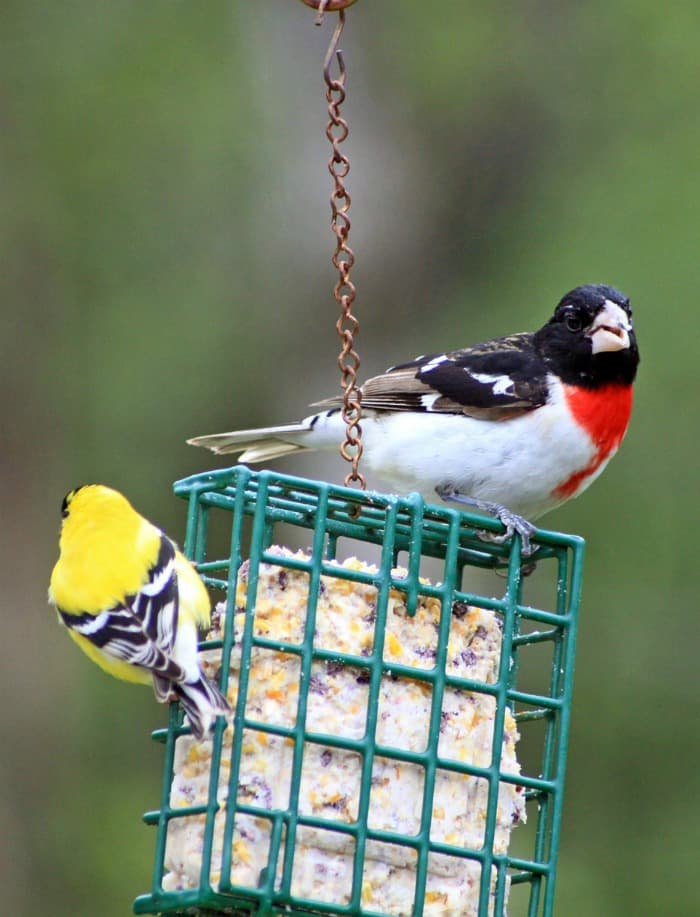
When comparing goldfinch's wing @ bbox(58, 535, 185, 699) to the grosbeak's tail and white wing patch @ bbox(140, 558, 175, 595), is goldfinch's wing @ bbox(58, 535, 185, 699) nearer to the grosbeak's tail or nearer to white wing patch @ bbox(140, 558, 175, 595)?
white wing patch @ bbox(140, 558, 175, 595)

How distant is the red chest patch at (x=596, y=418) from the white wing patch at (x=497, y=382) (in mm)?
218

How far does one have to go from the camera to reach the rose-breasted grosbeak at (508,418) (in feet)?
20.3

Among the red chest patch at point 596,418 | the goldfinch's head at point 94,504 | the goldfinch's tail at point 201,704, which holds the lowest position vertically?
the goldfinch's tail at point 201,704

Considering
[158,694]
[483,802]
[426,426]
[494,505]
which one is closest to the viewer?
[158,694]

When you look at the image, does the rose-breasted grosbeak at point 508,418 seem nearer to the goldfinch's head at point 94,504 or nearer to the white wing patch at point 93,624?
the goldfinch's head at point 94,504

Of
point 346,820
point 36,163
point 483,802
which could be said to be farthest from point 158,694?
point 36,163

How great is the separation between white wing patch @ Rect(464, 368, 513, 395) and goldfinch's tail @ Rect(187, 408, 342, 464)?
0.64 metres

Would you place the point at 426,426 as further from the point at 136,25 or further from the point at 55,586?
the point at 136,25

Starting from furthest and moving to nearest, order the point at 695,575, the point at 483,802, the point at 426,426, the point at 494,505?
the point at 695,575 < the point at 426,426 < the point at 494,505 < the point at 483,802

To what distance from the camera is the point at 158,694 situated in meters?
4.66

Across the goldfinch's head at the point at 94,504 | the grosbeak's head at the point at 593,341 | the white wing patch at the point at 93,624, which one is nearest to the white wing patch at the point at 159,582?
the white wing patch at the point at 93,624

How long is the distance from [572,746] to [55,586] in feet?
20.6

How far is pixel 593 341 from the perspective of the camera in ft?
21.1

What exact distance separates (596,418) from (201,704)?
2.33 meters
